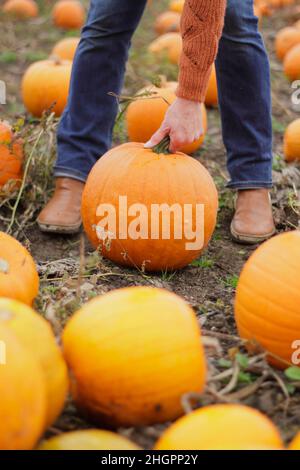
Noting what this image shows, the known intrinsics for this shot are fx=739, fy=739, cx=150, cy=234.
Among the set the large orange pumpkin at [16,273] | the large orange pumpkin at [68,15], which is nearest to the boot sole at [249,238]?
the large orange pumpkin at [16,273]

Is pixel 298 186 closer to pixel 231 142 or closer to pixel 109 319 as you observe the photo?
pixel 231 142

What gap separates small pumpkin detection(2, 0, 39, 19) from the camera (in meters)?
8.48

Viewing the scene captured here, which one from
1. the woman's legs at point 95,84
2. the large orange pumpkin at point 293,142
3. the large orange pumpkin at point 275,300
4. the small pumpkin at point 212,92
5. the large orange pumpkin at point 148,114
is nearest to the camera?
the large orange pumpkin at point 275,300

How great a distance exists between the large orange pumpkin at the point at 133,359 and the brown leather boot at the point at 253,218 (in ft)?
5.33

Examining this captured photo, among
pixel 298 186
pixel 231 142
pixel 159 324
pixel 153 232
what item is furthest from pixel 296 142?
pixel 159 324

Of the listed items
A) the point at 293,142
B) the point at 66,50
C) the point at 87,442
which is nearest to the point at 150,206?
the point at 87,442

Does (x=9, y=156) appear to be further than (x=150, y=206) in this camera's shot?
Yes

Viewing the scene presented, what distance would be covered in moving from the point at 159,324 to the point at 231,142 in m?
1.91

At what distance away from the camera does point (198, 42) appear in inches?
103

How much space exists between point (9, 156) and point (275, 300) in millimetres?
1847

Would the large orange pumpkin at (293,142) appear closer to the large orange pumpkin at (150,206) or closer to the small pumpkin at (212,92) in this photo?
the small pumpkin at (212,92)

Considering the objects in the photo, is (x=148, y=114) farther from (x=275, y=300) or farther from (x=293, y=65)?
(x=293, y=65)

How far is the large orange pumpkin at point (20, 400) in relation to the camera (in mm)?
1504

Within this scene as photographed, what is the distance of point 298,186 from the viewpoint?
3.96 metres
